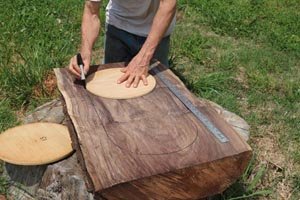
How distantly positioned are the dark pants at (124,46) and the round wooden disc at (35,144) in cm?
84

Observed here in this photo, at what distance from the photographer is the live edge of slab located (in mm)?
2061

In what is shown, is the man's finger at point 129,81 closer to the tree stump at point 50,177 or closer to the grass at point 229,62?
the tree stump at point 50,177

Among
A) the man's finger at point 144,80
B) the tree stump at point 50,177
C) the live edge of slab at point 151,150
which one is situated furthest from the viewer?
the man's finger at point 144,80

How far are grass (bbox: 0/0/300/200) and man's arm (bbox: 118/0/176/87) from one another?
96 cm

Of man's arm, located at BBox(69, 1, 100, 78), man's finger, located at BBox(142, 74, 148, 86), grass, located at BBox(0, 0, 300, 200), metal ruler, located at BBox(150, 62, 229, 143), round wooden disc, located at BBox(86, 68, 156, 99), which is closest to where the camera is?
metal ruler, located at BBox(150, 62, 229, 143)

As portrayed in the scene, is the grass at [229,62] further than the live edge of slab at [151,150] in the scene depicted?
Yes

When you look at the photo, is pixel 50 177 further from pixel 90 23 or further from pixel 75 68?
pixel 90 23

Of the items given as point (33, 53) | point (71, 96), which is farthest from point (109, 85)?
point (33, 53)

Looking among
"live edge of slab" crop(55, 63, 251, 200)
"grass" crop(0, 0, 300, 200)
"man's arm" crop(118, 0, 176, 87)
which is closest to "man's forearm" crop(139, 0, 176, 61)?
"man's arm" crop(118, 0, 176, 87)

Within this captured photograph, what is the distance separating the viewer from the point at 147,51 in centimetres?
279

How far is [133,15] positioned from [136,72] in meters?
0.69

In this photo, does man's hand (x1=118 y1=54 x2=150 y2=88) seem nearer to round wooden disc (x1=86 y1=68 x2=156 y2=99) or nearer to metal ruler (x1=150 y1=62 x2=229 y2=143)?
round wooden disc (x1=86 y1=68 x2=156 y2=99)

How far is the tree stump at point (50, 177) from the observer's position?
257 centimetres

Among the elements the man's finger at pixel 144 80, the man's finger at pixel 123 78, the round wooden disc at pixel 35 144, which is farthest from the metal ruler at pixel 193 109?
the round wooden disc at pixel 35 144
